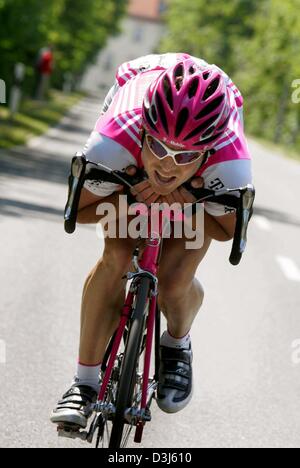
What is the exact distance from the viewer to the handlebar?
4.18 meters

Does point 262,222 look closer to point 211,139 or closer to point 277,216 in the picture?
point 277,216

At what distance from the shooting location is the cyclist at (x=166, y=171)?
13.5 ft

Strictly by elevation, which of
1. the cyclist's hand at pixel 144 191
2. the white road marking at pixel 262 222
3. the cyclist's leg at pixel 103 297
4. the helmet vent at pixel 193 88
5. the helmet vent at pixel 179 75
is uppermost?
the white road marking at pixel 262 222

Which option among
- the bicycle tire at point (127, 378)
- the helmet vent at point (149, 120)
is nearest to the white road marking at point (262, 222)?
the bicycle tire at point (127, 378)

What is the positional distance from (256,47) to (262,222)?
57.0m

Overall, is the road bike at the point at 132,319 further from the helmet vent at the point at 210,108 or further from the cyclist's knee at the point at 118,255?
the helmet vent at the point at 210,108

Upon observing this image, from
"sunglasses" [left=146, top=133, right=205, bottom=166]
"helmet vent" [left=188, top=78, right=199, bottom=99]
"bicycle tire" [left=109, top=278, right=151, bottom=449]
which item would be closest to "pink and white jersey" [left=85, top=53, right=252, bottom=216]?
"sunglasses" [left=146, top=133, right=205, bottom=166]

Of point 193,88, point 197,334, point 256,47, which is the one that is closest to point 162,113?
point 193,88

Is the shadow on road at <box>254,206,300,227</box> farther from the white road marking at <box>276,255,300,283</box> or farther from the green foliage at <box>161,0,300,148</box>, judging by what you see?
the green foliage at <box>161,0,300,148</box>

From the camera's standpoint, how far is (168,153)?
13.5 ft

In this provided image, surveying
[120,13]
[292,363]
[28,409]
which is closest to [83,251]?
[292,363]

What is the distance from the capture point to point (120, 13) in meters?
96.8

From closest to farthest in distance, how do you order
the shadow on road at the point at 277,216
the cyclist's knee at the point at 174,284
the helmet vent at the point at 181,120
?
the helmet vent at the point at 181,120 → the cyclist's knee at the point at 174,284 → the shadow on road at the point at 277,216
